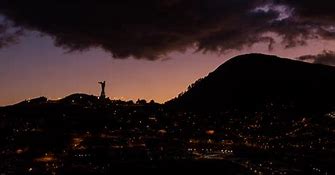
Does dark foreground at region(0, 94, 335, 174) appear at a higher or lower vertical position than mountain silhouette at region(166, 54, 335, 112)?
lower

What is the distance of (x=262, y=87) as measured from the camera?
415 ft

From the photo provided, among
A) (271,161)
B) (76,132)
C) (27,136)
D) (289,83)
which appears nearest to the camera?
(271,161)

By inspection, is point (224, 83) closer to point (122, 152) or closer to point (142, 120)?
point (142, 120)

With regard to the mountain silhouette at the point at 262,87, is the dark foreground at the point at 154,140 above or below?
below

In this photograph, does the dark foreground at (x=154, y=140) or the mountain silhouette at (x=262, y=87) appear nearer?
the dark foreground at (x=154, y=140)

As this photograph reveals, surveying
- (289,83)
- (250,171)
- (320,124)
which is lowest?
(250,171)

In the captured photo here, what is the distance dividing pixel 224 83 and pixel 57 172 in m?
112

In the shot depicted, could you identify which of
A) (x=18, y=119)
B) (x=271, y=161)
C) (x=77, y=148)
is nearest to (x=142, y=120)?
(x=18, y=119)

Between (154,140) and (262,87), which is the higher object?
(262,87)

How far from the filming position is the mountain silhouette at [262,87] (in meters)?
112

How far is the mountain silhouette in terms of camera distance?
111625 millimetres

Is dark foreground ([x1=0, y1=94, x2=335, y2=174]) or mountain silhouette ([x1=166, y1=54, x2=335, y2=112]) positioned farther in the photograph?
mountain silhouette ([x1=166, y1=54, x2=335, y2=112])

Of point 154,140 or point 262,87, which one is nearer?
point 154,140

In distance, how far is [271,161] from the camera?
4403 centimetres
